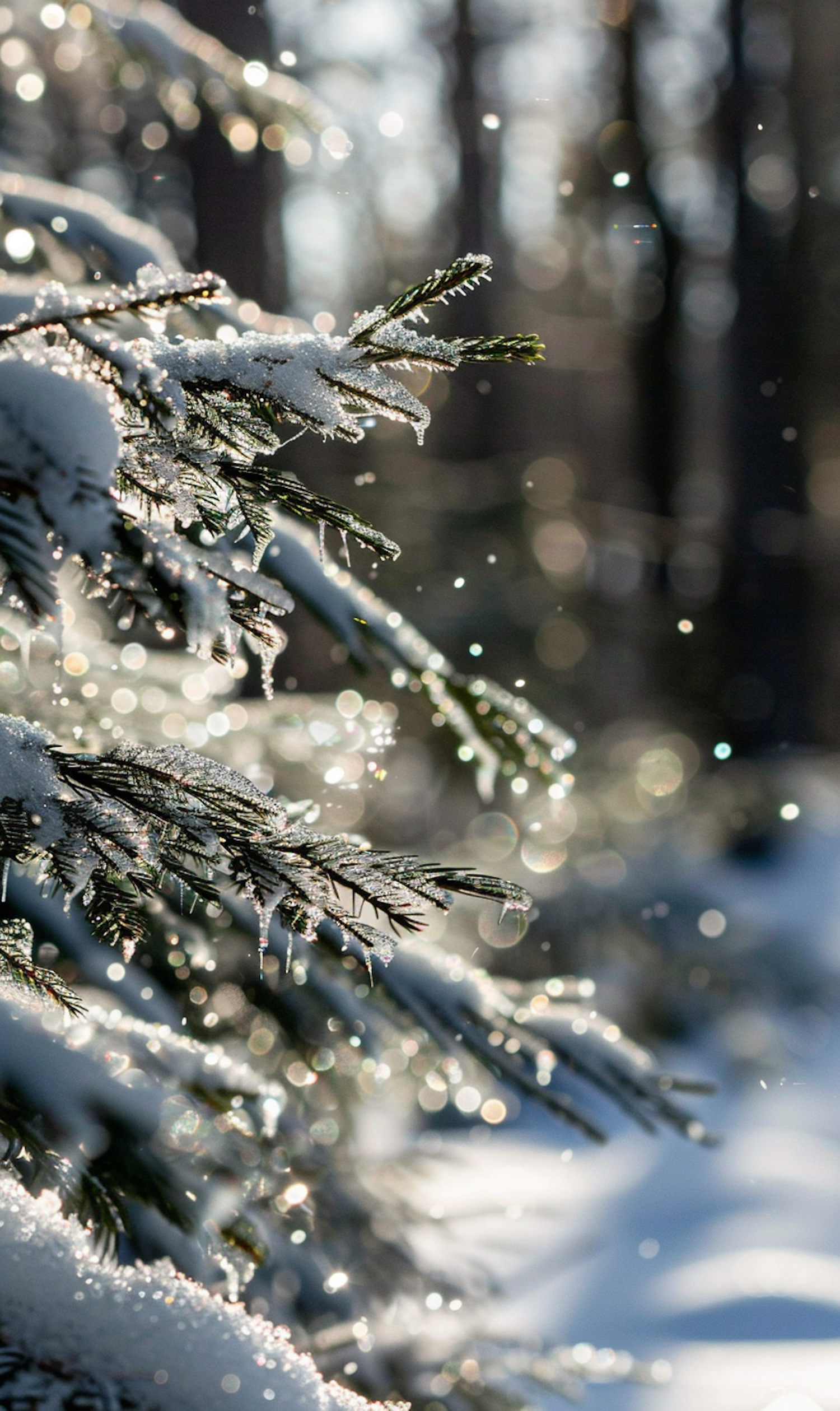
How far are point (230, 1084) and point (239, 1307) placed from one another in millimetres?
479

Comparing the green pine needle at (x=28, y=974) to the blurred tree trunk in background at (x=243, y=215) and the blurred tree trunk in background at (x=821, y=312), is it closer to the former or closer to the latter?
the blurred tree trunk in background at (x=243, y=215)

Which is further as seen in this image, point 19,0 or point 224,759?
point 19,0

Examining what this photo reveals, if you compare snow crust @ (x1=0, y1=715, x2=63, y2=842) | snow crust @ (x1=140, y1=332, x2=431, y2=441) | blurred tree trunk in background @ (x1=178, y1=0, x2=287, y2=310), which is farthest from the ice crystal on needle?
blurred tree trunk in background @ (x1=178, y1=0, x2=287, y2=310)

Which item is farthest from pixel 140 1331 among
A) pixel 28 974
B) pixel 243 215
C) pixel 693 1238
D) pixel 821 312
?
pixel 821 312

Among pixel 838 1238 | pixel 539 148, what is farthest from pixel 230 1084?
pixel 539 148

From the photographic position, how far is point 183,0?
28.2 feet

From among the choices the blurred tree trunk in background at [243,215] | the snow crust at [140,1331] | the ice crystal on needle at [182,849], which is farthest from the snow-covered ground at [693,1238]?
the blurred tree trunk in background at [243,215]

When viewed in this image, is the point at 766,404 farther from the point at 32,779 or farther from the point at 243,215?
the point at 32,779

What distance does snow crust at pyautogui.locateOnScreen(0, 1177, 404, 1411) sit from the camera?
1044 millimetres

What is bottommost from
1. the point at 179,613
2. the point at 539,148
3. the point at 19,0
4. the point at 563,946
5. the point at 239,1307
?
the point at 239,1307

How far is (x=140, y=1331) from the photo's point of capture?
3.54 ft

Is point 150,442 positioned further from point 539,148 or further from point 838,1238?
point 539,148

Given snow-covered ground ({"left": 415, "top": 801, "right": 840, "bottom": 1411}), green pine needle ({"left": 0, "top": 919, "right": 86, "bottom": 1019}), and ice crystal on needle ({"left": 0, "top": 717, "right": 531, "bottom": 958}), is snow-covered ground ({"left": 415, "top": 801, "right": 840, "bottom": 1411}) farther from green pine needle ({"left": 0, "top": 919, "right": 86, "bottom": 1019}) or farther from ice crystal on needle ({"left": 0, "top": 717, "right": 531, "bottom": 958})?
ice crystal on needle ({"left": 0, "top": 717, "right": 531, "bottom": 958})

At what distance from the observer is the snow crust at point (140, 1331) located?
3.43ft
